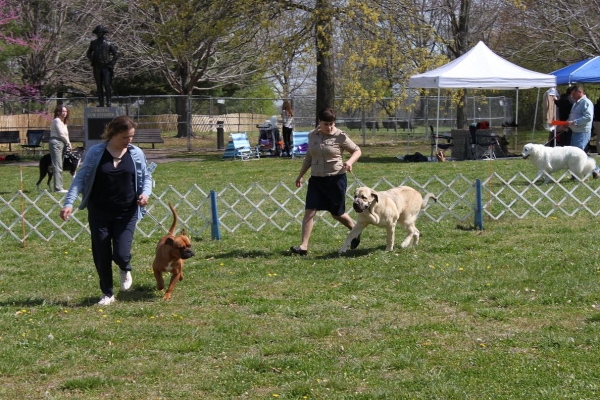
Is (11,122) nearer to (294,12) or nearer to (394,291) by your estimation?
(294,12)

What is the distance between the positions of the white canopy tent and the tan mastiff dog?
35.8 ft

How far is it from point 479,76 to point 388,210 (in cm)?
1240

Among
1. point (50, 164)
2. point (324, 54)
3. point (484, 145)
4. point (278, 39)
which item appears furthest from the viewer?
point (278, 39)

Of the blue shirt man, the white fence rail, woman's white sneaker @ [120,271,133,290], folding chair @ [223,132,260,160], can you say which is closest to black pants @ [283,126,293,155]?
folding chair @ [223,132,260,160]

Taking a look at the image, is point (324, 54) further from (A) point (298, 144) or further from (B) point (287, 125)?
(A) point (298, 144)

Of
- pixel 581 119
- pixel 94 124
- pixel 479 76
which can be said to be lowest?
pixel 94 124

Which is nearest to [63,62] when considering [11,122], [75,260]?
[11,122]

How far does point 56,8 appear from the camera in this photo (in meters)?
33.3

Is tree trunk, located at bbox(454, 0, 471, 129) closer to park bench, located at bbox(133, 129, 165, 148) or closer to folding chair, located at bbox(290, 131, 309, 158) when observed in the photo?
folding chair, located at bbox(290, 131, 309, 158)

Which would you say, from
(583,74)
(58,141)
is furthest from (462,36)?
(58,141)

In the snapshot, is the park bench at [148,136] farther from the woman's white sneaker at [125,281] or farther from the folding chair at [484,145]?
the woman's white sneaker at [125,281]

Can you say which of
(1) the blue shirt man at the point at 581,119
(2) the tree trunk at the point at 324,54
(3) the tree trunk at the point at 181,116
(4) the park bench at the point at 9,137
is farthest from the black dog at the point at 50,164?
(3) the tree trunk at the point at 181,116

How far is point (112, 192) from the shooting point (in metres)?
6.78

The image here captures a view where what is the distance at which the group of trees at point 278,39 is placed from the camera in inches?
901
